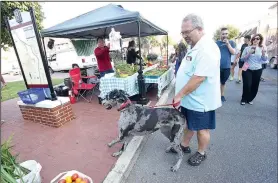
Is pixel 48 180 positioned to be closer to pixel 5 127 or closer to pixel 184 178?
pixel 184 178

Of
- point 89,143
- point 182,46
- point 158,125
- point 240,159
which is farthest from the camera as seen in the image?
point 182,46

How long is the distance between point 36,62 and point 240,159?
4.31m

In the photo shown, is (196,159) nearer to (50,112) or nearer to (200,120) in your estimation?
(200,120)

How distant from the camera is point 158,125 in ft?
8.50

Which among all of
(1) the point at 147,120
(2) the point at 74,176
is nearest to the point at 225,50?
(1) the point at 147,120

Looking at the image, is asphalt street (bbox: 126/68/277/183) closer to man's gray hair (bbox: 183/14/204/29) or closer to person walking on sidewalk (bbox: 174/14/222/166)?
person walking on sidewalk (bbox: 174/14/222/166)

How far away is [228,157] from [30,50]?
14.2 ft

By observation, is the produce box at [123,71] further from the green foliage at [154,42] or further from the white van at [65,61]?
the green foliage at [154,42]

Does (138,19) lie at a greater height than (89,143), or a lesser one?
greater

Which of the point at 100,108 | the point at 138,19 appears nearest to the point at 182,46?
the point at 138,19

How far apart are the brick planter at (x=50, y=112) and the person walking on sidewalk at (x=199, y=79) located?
108 inches

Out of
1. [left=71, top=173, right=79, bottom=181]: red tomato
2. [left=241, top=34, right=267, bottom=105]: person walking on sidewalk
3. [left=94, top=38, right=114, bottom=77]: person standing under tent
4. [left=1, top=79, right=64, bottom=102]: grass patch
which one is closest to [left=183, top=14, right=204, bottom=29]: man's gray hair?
[left=71, top=173, right=79, bottom=181]: red tomato

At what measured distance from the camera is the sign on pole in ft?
11.3

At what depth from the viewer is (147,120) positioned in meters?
A: 2.56
